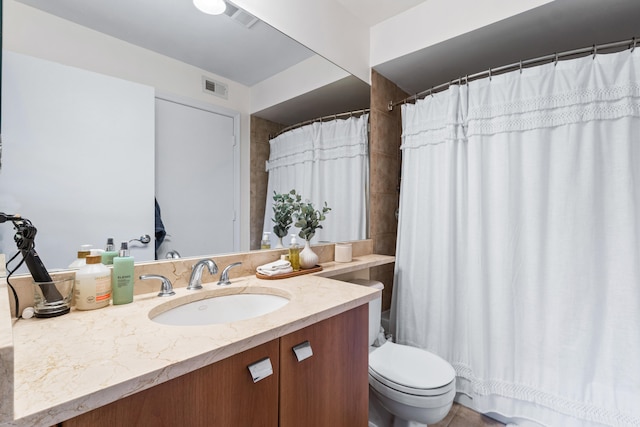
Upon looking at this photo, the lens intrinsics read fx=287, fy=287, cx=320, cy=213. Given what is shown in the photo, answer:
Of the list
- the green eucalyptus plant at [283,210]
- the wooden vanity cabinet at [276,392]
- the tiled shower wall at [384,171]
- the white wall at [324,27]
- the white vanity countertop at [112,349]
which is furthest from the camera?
the tiled shower wall at [384,171]

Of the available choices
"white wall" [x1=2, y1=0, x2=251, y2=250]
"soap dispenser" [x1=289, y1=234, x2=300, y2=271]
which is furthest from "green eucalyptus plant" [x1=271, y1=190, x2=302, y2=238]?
"white wall" [x1=2, y1=0, x2=251, y2=250]

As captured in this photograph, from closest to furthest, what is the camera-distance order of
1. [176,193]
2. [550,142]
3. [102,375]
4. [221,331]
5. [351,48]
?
1. [102,375]
2. [221,331]
3. [176,193]
4. [550,142]
5. [351,48]

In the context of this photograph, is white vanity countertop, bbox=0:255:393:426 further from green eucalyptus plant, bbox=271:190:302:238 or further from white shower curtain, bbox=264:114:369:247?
white shower curtain, bbox=264:114:369:247

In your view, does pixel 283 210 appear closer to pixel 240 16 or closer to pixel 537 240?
pixel 240 16

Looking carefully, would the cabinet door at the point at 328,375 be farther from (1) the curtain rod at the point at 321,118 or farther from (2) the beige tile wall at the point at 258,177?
(1) the curtain rod at the point at 321,118

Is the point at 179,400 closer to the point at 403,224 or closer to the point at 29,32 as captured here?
the point at 29,32

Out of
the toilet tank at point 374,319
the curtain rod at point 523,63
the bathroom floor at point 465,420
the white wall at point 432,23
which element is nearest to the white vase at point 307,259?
the toilet tank at point 374,319

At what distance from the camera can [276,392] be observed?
77 centimetres

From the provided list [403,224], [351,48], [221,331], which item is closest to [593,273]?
[403,224]

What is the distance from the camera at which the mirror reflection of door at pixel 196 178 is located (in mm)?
1121

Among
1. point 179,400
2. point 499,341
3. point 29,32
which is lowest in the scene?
point 499,341

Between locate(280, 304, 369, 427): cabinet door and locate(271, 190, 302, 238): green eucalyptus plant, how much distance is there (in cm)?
67

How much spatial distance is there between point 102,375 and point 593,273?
1929 millimetres

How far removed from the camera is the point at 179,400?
0.60 meters
